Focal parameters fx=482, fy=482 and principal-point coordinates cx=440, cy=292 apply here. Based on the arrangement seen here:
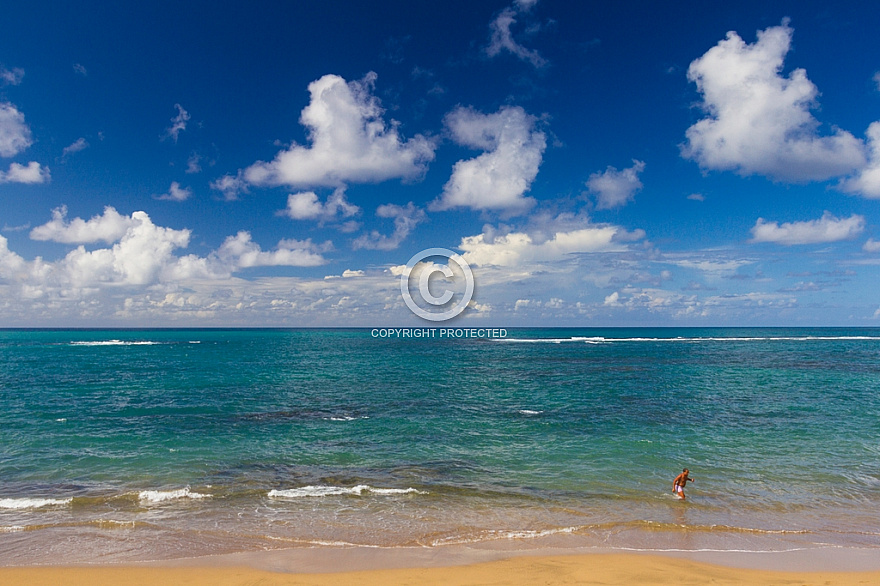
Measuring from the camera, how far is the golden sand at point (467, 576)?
461 inches

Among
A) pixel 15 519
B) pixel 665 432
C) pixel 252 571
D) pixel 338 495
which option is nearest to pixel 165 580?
pixel 252 571

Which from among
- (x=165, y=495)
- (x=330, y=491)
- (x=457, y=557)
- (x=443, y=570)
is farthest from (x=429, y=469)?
(x=165, y=495)

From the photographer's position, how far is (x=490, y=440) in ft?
84.3

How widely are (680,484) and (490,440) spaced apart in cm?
1027

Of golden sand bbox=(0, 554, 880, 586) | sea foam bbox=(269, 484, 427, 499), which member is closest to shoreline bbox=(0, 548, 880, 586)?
golden sand bbox=(0, 554, 880, 586)

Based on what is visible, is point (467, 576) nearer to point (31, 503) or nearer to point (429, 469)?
point (429, 469)

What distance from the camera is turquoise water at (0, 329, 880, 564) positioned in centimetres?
1455

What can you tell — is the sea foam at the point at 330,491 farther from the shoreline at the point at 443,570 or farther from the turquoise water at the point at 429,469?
the shoreline at the point at 443,570

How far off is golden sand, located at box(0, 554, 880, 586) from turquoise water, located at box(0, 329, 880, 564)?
1.02 m

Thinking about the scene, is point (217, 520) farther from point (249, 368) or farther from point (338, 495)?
point (249, 368)

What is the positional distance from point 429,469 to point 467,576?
8.90m

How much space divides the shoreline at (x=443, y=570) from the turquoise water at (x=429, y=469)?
2.38ft

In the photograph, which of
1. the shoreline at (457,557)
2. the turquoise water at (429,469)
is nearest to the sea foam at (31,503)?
the turquoise water at (429,469)

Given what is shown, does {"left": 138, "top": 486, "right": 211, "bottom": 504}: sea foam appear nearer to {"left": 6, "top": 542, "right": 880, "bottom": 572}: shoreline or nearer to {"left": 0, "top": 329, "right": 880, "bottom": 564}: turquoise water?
{"left": 0, "top": 329, "right": 880, "bottom": 564}: turquoise water
